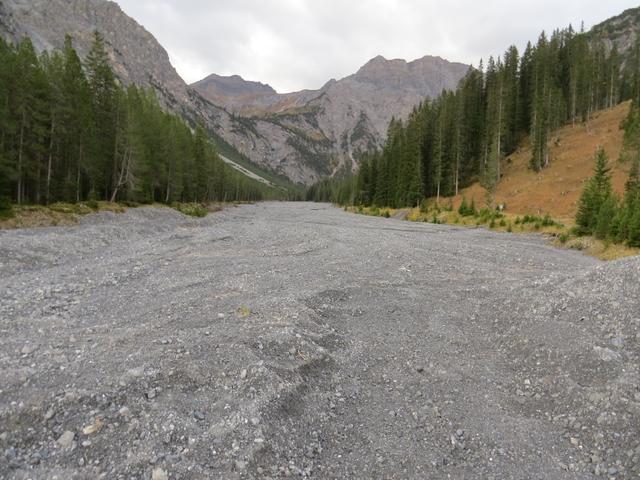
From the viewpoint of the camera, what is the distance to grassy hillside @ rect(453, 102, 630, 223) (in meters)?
44.6

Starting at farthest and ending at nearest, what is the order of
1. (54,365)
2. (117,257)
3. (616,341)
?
(117,257) < (616,341) < (54,365)

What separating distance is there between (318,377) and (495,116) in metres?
73.5

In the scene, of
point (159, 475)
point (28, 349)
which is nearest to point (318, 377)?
point (159, 475)

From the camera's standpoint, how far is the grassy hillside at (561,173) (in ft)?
146

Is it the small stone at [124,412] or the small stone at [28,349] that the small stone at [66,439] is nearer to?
the small stone at [124,412]

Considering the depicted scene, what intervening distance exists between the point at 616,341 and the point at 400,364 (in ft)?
16.1

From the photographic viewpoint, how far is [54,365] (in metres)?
6.30

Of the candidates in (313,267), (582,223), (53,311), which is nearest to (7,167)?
(53,311)

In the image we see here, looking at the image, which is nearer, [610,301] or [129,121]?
[610,301]

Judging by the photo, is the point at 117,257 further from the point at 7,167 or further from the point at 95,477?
the point at 7,167

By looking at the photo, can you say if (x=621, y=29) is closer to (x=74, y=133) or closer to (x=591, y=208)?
(x=591, y=208)

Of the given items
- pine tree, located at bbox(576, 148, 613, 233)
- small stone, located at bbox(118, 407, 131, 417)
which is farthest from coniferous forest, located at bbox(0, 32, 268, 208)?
pine tree, located at bbox(576, 148, 613, 233)

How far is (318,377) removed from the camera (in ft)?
22.2

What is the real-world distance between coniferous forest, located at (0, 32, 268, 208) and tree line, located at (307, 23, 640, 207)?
4561cm
